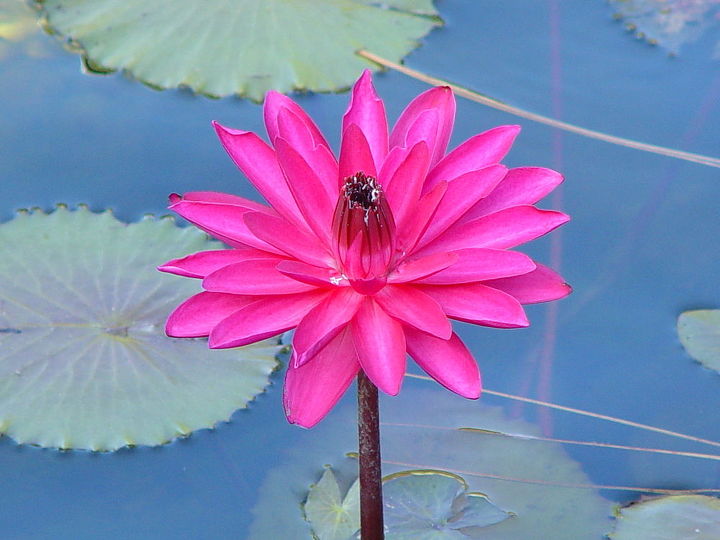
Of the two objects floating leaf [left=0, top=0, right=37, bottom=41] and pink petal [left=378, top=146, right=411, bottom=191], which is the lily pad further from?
floating leaf [left=0, top=0, right=37, bottom=41]

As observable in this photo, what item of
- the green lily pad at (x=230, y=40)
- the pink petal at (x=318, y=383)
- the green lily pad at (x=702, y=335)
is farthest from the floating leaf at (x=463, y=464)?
the green lily pad at (x=230, y=40)

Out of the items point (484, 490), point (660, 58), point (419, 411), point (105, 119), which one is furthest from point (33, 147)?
point (660, 58)

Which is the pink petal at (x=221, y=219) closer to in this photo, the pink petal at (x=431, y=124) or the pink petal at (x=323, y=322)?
the pink petal at (x=323, y=322)

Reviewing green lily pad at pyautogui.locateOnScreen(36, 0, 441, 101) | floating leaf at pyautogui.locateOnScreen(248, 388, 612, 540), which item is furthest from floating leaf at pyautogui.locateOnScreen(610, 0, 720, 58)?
floating leaf at pyautogui.locateOnScreen(248, 388, 612, 540)

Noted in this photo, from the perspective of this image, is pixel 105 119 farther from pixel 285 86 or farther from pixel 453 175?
pixel 453 175

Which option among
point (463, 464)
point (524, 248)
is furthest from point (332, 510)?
point (524, 248)
